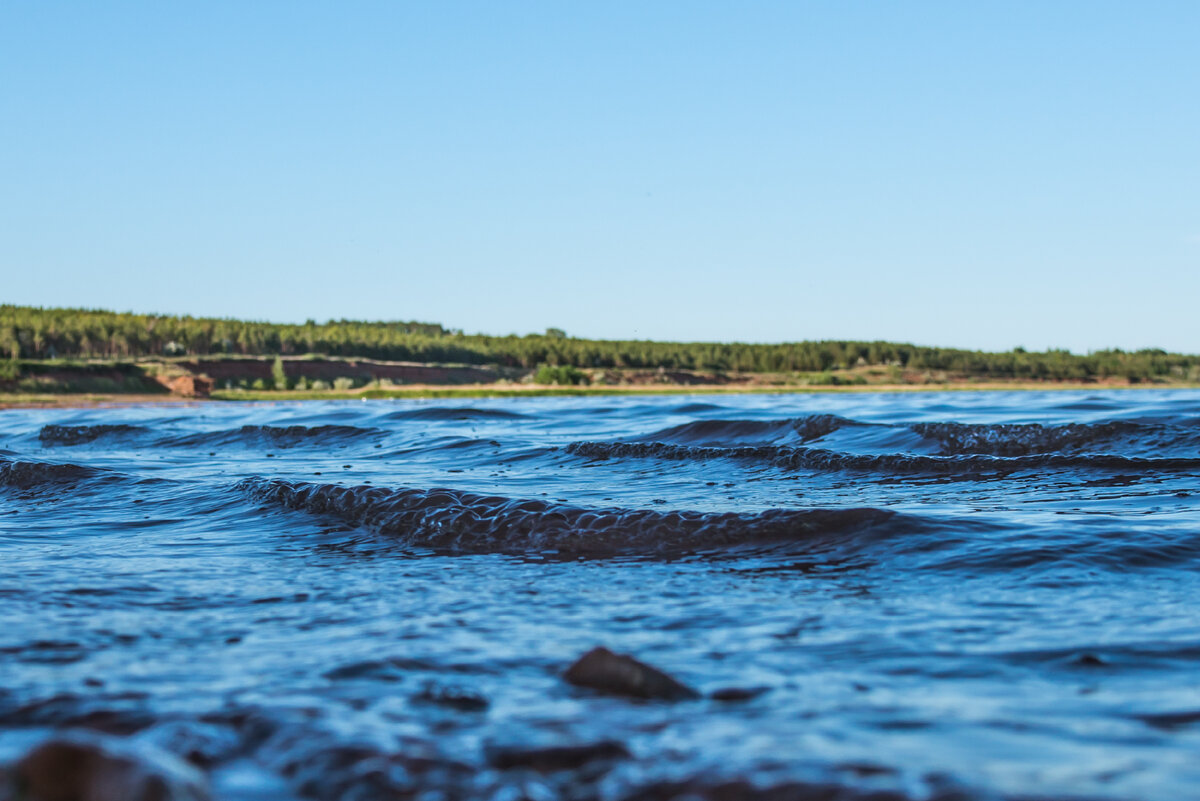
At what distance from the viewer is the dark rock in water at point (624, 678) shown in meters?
2.40

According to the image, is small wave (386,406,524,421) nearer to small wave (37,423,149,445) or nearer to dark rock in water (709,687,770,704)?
small wave (37,423,149,445)

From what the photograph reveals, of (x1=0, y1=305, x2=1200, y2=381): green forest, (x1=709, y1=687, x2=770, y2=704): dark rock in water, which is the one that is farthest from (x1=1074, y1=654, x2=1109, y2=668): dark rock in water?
(x1=0, y1=305, x2=1200, y2=381): green forest

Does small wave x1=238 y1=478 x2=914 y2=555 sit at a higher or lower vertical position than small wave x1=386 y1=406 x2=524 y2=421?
higher

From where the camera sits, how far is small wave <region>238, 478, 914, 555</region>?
4922 mm

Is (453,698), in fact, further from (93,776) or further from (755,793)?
(93,776)

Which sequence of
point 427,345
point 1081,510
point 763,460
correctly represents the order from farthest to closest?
point 427,345 → point 763,460 → point 1081,510

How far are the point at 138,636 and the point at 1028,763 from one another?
8.48 ft

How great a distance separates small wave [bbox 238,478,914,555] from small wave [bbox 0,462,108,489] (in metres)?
3.74

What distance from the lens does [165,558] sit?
15.1ft

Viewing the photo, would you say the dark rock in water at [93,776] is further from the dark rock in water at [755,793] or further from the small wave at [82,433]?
the small wave at [82,433]

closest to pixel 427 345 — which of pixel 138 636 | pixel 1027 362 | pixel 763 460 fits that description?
pixel 1027 362

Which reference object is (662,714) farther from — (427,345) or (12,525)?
(427,345)

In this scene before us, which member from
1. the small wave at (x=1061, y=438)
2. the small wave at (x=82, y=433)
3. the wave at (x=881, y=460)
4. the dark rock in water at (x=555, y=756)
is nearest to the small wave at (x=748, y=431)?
the wave at (x=881, y=460)

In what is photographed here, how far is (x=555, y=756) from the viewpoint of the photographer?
201 cm
